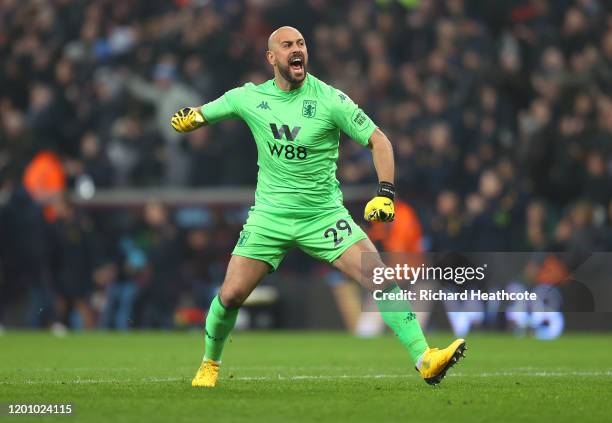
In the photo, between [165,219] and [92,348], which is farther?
[165,219]

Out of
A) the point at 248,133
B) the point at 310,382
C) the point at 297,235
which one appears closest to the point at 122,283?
the point at 248,133

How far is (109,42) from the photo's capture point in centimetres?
2450

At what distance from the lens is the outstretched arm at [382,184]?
9.13 m

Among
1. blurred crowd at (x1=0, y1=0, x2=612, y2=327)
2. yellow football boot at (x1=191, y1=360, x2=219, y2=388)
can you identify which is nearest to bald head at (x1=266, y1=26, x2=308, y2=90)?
yellow football boot at (x1=191, y1=360, x2=219, y2=388)

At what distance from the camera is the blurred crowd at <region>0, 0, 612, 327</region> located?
19.0 metres

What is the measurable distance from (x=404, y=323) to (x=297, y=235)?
990 mm

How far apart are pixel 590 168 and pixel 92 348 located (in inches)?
287

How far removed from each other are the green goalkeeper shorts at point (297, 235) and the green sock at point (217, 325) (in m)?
0.42

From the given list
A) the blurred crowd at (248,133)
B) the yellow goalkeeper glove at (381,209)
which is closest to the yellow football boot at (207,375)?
the yellow goalkeeper glove at (381,209)

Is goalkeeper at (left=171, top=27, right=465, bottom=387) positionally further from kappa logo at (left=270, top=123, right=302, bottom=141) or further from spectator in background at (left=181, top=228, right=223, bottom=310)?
spectator in background at (left=181, top=228, right=223, bottom=310)

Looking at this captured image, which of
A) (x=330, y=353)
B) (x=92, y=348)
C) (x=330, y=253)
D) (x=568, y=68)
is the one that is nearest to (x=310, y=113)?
(x=330, y=253)

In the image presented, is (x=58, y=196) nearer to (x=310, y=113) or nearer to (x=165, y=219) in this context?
(x=165, y=219)

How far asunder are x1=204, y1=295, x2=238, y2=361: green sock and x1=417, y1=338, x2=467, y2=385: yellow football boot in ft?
4.68

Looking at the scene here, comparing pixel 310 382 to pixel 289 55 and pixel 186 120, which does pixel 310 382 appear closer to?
pixel 186 120
